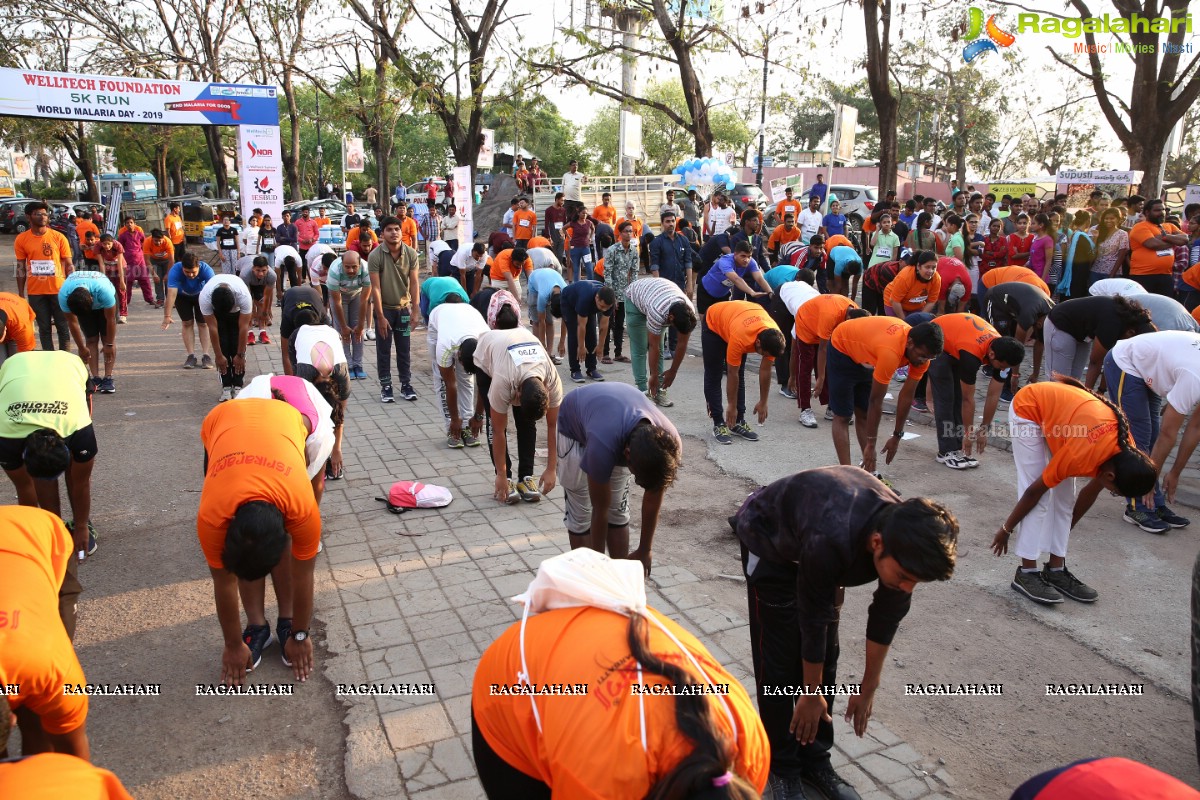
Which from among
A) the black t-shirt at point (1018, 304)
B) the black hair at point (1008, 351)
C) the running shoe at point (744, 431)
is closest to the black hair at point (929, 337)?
the black hair at point (1008, 351)

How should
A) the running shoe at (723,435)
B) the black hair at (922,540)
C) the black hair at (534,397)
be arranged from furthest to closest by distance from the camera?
1. the running shoe at (723,435)
2. the black hair at (534,397)
3. the black hair at (922,540)

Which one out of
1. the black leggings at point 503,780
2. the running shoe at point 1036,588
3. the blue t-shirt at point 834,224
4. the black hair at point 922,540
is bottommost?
the running shoe at point 1036,588

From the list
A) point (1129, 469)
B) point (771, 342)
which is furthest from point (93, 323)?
point (1129, 469)

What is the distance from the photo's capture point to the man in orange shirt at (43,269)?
9047mm

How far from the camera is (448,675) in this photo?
12.5 ft

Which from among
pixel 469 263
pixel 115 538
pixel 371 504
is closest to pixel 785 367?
pixel 469 263

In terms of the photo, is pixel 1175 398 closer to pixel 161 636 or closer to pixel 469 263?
pixel 161 636

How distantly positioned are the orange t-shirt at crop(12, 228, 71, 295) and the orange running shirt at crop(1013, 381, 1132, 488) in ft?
31.1

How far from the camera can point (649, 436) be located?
11.2 ft

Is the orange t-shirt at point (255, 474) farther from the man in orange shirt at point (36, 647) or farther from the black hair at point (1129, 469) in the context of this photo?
the black hair at point (1129, 469)

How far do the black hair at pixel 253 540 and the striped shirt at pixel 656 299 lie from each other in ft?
16.3

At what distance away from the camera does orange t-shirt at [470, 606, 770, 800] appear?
5.44 ft

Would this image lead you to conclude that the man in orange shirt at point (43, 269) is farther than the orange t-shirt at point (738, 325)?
Yes

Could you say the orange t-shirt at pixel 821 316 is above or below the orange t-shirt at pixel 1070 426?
above
